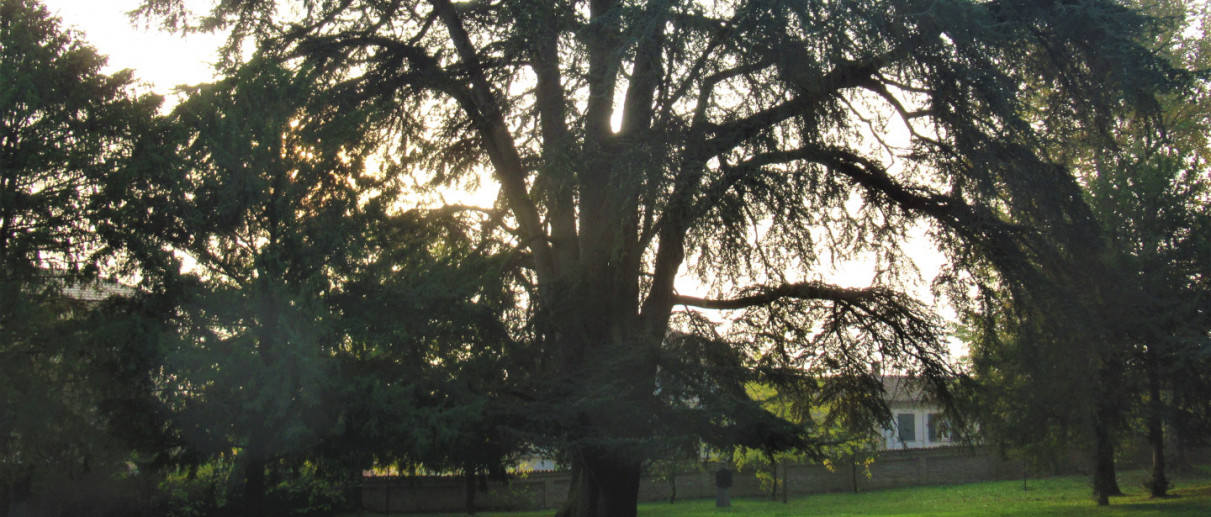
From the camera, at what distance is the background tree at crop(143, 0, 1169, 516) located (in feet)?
34.0

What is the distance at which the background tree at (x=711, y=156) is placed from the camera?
10.4 metres

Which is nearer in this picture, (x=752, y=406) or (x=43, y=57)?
(x=752, y=406)

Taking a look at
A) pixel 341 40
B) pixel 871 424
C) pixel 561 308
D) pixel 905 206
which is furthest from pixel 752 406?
pixel 341 40

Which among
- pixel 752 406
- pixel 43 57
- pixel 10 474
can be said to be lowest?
pixel 10 474

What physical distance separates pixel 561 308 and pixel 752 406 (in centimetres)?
270

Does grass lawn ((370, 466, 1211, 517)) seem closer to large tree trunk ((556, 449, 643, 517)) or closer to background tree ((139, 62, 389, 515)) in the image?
large tree trunk ((556, 449, 643, 517))

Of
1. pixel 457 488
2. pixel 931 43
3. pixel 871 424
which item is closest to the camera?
pixel 931 43

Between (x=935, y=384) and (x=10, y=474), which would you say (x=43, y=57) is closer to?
(x=10, y=474)

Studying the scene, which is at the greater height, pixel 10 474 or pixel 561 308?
pixel 561 308

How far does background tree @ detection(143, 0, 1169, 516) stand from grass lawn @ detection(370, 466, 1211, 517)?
12346 millimetres

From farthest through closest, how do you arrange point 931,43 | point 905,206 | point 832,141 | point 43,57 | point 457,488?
point 457,488, point 43,57, point 905,206, point 832,141, point 931,43

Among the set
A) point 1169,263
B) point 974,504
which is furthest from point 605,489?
point 974,504

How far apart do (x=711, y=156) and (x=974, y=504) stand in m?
20.7

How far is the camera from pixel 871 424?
14.6m
